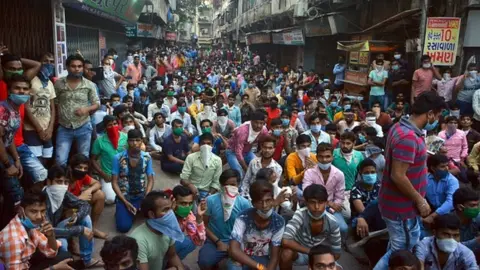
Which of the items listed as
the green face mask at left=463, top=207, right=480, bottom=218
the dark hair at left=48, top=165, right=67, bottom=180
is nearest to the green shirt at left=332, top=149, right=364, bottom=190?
the green face mask at left=463, top=207, right=480, bottom=218

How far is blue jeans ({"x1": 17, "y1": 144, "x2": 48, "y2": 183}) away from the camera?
4.63m

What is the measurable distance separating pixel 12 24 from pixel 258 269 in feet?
15.9

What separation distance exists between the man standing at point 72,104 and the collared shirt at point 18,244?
2.16m

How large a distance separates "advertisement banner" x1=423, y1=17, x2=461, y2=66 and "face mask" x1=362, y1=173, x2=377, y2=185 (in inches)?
221

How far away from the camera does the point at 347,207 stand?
5.35 metres

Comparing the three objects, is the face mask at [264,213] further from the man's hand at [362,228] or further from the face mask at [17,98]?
the face mask at [17,98]

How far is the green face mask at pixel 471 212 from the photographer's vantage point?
417 cm

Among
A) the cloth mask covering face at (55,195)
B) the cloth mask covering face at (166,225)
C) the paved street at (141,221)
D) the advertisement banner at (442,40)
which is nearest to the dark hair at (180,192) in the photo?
the cloth mask covering face at (166,225)

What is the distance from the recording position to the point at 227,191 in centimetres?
436

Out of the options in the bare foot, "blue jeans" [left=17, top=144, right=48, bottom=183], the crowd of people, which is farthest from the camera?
the bare foot

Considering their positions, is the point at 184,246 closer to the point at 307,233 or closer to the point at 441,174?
the point at 307,233

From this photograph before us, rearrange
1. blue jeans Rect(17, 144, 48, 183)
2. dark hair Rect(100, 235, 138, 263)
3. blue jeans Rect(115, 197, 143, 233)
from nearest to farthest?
1. dark hair Rect(100, 235, 138, 263)
2. blue jeans Rect(17, 144, 48, 183)
3. blue jeans Rect(115, 197, 143, 233)

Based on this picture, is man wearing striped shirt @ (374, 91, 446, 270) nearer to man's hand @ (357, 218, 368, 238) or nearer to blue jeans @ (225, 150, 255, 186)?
man's hand @ (357, 218, 368, 238)

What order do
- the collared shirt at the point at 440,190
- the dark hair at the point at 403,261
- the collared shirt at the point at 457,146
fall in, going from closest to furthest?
the dark hair at the point at 403,261 < the collared shirt at the point at 440,190 < the collared shirt at the point at 457,146
